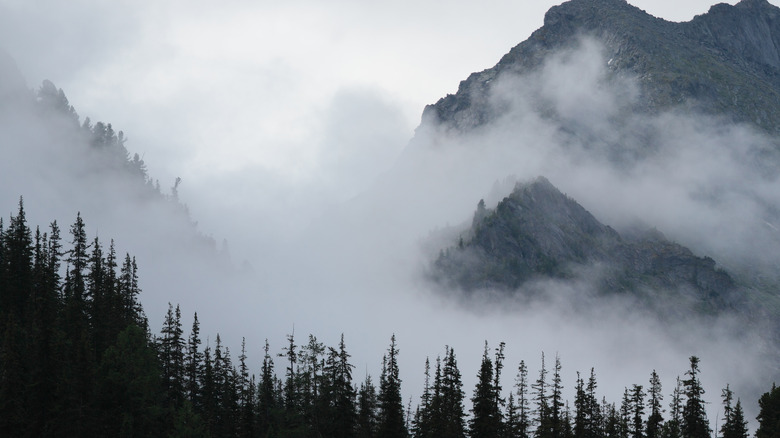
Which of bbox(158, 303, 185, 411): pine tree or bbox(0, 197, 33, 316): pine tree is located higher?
bbox(0, 197, 33, 316): pine tree

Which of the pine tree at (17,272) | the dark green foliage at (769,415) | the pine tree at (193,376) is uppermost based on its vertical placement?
the pine tree at (17,272)

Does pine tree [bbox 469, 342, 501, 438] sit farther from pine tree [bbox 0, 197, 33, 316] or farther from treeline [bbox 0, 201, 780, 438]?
pine tree [bbox 0, 197, 33, 316]

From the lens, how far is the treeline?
3115 inches

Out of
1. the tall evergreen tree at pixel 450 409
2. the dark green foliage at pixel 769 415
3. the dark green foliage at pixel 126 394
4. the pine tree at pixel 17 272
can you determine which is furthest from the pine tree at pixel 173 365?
the dark green foliage at pixel 769 415

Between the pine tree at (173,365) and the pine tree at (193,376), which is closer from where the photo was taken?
the pine tree at (173,365)

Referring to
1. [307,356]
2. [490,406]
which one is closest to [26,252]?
A: [307,356]

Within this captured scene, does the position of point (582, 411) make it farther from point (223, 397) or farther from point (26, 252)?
point (26, 252)

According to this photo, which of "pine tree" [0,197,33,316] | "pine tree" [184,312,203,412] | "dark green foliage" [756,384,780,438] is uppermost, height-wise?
"pine tree" [0,197,33,316]

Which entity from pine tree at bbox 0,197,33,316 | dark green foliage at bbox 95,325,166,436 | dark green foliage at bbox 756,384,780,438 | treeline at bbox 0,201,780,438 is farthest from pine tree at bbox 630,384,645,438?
pine tree at bbox 0,197,33,316

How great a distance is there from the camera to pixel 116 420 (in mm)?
80500

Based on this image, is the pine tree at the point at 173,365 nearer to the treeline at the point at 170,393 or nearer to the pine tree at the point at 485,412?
the treeline at the point at 170,393

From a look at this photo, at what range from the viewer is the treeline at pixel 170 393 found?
79.1 m

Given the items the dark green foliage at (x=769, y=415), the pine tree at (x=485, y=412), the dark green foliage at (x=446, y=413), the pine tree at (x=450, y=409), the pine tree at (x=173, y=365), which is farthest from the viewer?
the pine tree at (x=173, y=365)

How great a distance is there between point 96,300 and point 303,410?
30.0 m
